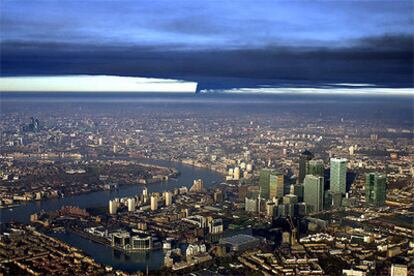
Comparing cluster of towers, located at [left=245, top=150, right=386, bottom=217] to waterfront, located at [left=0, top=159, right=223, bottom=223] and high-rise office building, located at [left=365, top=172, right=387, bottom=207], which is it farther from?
waterfront, located at [left=0, top=159, right=223, bottom=223]

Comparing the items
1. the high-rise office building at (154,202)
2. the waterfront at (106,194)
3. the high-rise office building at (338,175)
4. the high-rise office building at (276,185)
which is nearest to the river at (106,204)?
the waterfront at (106,194)

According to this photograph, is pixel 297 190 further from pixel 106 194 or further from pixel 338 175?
pixel 106 194

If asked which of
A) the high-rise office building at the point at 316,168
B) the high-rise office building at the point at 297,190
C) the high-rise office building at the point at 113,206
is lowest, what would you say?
the high-rise office building at the point at 113,206

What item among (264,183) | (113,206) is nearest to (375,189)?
(264,183)

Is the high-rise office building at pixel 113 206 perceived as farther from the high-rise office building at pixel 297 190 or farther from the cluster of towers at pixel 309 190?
the high-rise office building at pixel 297 190

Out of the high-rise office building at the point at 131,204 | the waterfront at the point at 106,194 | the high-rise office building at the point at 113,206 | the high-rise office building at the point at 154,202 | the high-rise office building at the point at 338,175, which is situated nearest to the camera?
the waterfront at the point at 106,194
